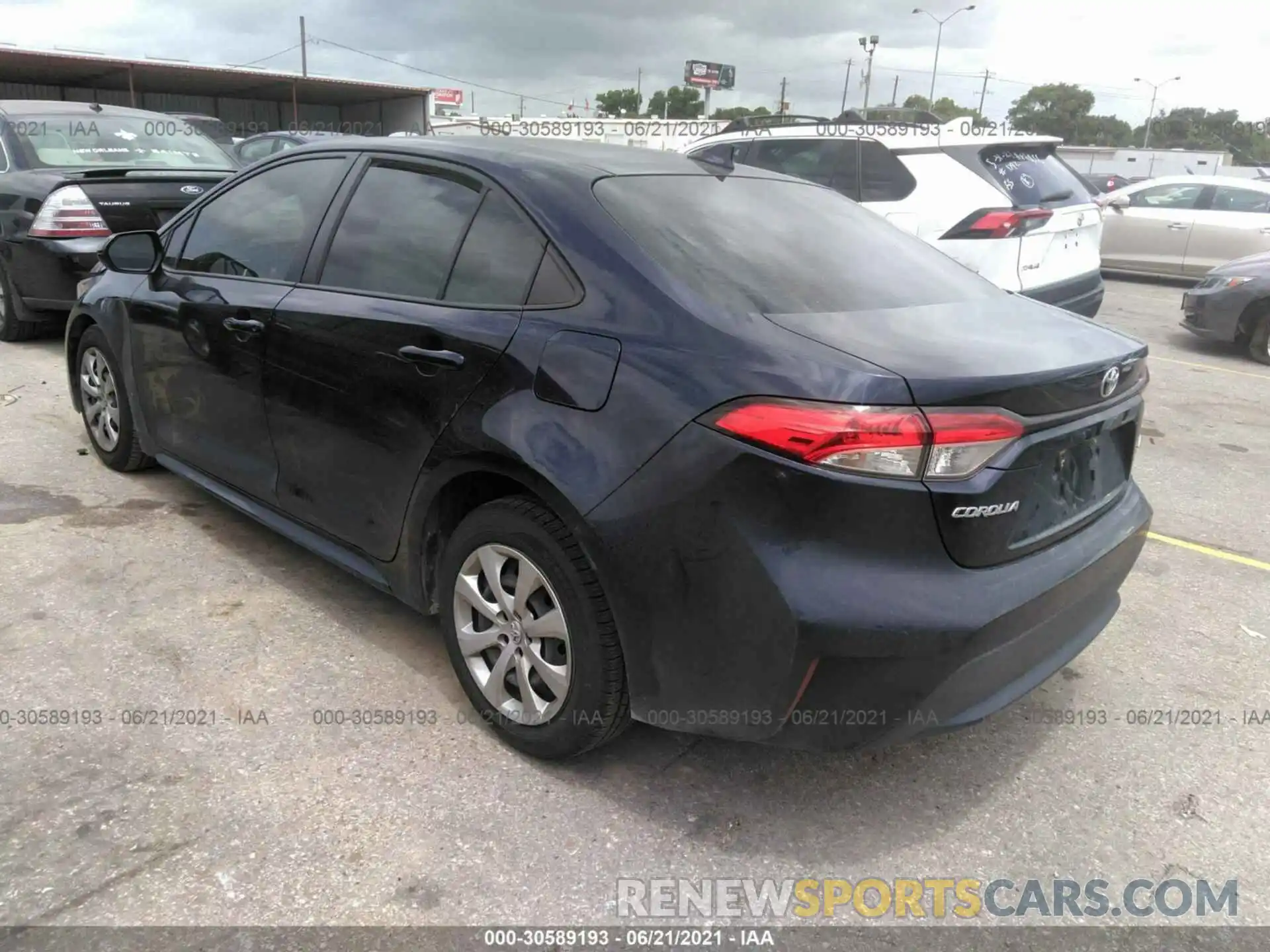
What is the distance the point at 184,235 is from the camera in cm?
401

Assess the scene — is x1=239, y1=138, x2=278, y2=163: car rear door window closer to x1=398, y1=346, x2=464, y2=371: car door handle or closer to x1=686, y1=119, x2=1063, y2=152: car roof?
x1=686, y1=119, x2=1063, y2=152: car roof

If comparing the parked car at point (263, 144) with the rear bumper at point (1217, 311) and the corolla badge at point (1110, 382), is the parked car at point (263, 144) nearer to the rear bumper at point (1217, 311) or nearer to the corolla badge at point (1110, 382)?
the rear bumper at point (1217, 311)

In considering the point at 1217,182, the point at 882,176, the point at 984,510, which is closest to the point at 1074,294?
the point at 882,176

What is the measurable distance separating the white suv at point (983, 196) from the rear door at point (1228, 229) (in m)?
6.34

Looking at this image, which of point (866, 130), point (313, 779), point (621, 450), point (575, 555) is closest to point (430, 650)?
point (313, 779)

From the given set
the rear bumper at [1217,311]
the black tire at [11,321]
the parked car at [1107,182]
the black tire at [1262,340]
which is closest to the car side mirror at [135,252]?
the black tire at [11,321]

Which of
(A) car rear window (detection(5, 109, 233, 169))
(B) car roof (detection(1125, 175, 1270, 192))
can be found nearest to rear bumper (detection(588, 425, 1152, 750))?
(A) car rear window (detection(5, 109, 233, 169))

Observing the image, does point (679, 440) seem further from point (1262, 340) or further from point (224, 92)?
point (224, 92)

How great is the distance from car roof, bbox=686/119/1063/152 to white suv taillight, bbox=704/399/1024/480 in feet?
18.0

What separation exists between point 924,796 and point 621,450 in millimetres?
1299

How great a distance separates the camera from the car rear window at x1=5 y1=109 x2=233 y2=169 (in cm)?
702

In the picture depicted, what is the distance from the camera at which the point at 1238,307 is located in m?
8.52

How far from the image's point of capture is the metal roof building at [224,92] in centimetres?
3109

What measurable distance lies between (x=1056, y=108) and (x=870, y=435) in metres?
103
